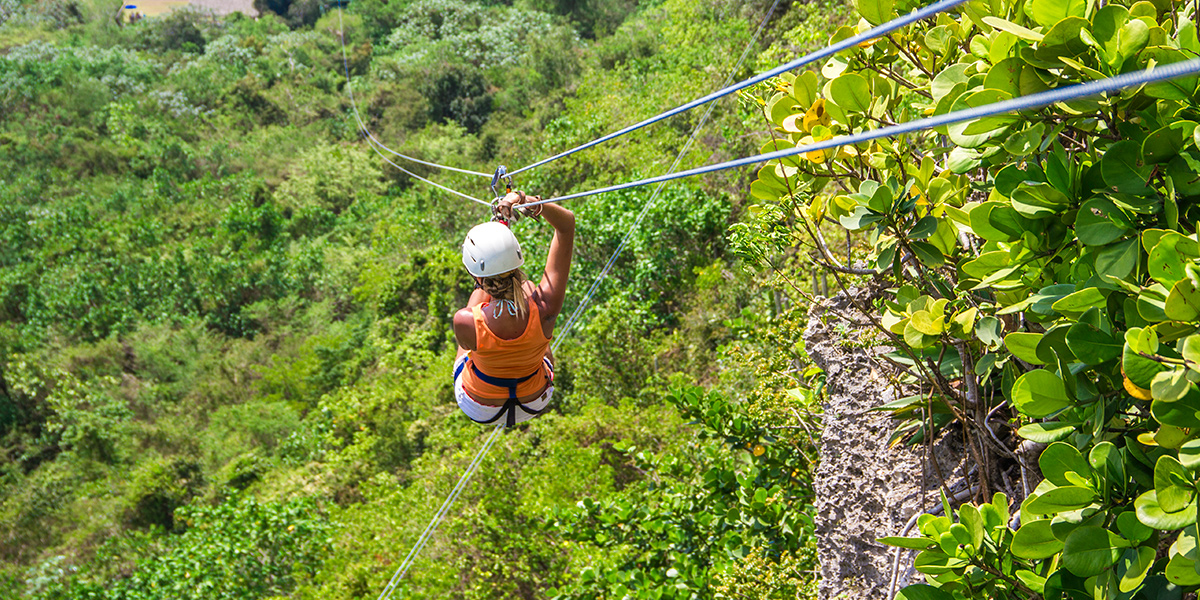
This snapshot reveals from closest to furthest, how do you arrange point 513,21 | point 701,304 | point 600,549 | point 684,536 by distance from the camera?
point 684,536 → point 600,549 → point 701,304 → point 513,21

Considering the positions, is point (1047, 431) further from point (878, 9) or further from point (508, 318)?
point (508, 318)

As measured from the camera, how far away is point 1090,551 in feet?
4.31

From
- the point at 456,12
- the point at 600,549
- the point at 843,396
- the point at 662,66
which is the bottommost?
the point at 456,12

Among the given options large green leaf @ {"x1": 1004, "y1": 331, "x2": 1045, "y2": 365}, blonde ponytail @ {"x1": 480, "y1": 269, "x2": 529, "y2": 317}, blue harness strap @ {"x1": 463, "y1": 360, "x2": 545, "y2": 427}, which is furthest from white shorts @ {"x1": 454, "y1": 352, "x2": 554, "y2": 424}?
large green leaf @ {"x1": 1004, "y1": 331, "x2": 1045, "y2": 365}

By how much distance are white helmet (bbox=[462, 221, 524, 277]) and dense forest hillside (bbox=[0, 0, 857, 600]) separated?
0.95 m

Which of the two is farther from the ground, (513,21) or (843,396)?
(843,396)

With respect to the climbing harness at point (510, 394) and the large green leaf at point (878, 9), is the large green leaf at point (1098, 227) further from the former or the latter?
the climbing harness at point (510, 394)

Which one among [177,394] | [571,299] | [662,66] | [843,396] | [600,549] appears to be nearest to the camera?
[843,396]

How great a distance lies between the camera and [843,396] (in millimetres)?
3057

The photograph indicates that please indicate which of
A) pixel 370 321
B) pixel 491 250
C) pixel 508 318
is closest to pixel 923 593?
pixel 491 250

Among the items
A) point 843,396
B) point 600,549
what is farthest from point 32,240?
point 843,396

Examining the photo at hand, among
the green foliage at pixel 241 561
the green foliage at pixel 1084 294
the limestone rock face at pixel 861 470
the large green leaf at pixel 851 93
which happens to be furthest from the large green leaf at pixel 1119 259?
the green foliage at pixel 241 561

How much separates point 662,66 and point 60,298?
18887mm

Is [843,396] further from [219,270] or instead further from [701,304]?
[219,270]
